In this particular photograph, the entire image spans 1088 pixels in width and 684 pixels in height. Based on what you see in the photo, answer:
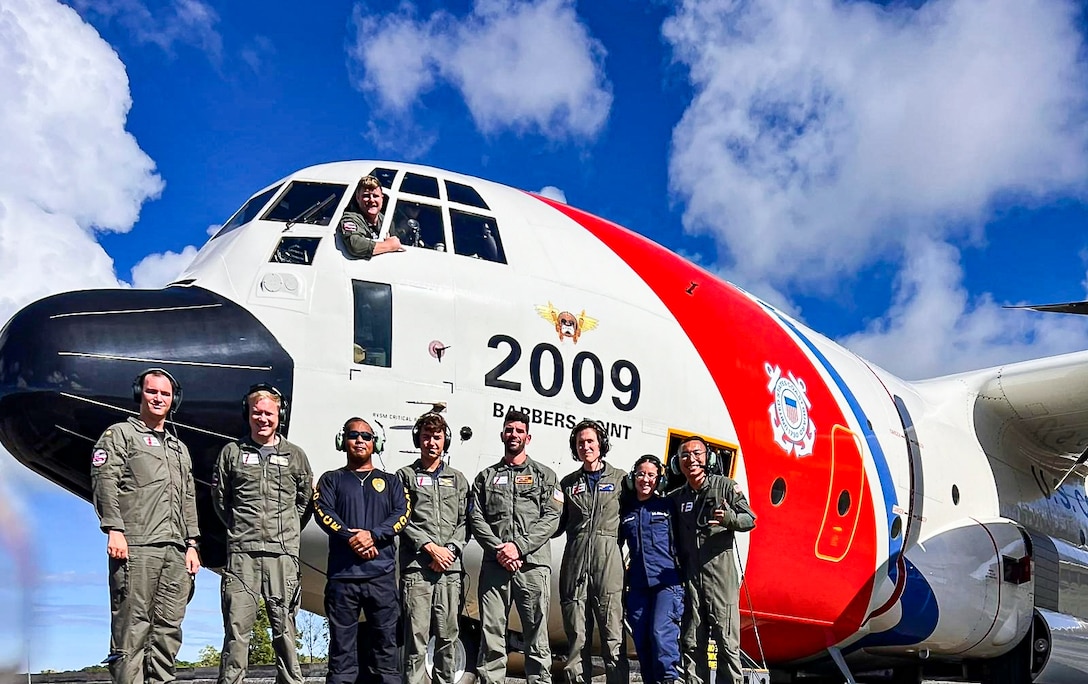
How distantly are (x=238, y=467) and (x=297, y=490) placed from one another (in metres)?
0.37

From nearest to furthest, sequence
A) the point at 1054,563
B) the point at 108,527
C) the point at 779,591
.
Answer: the point at 108,527 < the point at 779,591 < the point at 1054,563

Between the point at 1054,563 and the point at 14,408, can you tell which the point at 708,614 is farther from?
the point at 1054,563

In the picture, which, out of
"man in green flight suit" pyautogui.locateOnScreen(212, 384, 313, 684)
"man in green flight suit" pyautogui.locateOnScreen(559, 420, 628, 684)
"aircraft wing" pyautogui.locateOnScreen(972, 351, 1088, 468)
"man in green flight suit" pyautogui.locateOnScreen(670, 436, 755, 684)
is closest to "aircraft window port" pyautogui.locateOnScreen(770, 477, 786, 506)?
"man in green flight suit" pyautogui.locateOnScreen(670, 436, 755, 684)

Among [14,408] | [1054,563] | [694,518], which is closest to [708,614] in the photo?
[694,518]

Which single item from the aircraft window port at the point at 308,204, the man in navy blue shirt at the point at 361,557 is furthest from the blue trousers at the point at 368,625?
the aircraft window port at the point at 308,204

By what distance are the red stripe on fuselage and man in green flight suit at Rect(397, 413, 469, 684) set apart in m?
2.37

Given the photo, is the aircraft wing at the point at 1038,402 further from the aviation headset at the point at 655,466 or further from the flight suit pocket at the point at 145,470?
the flight suit pocket at the point at 145,470

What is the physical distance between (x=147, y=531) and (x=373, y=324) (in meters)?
2.11

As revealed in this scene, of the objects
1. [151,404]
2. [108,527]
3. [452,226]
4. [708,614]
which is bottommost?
[708,614]

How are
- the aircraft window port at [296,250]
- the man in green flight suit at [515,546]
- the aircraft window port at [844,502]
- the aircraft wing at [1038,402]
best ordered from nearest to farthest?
the man in green flight suit at [515,546]
the aircraft window port at [296,250]
the aircraft window port at [844,502]
the aircraft wing at [1038,402]

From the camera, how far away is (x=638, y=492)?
7.10m

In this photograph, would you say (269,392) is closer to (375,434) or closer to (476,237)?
(375,434)

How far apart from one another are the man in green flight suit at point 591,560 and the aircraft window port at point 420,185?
7.16ft

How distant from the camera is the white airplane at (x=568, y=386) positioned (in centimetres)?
604
